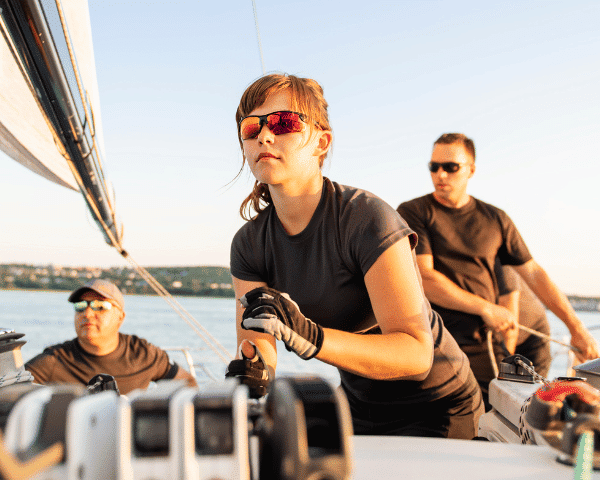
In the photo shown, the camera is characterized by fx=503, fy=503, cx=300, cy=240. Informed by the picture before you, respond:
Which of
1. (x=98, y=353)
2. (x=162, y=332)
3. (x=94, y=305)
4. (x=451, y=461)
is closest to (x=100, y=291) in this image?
(x=94, y=305)

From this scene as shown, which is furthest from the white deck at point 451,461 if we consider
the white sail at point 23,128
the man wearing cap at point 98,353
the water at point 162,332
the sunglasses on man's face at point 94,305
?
the water at point 162,332

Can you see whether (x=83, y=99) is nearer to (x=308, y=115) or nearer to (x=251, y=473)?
(x=308, y=115)

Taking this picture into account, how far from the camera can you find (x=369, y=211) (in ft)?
4.20

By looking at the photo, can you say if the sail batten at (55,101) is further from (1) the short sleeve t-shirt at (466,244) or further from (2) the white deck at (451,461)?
(2) the white deck at (451,461)

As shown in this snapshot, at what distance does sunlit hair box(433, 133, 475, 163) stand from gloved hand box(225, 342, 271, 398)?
2.24 metres

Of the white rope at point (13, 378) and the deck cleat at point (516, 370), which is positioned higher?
the white rope at point (13, 378)

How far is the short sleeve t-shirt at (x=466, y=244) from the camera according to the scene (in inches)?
106

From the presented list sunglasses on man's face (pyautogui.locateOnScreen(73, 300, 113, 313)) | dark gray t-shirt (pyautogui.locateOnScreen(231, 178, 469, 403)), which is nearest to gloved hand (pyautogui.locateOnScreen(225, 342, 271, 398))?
dark gray t-shirt (pyautogui.locateOnScreen(231, 178, 469, 403))

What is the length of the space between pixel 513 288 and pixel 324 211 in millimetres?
2237

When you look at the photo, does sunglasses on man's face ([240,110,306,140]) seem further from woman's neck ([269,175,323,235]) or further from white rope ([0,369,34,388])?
white rope ([0,369,34,388])

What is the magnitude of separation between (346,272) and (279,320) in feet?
1.52

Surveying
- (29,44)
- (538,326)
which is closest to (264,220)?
(29,44)

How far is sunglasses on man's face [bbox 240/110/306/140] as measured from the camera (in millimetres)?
1333

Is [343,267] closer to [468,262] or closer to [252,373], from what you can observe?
[252,373]
